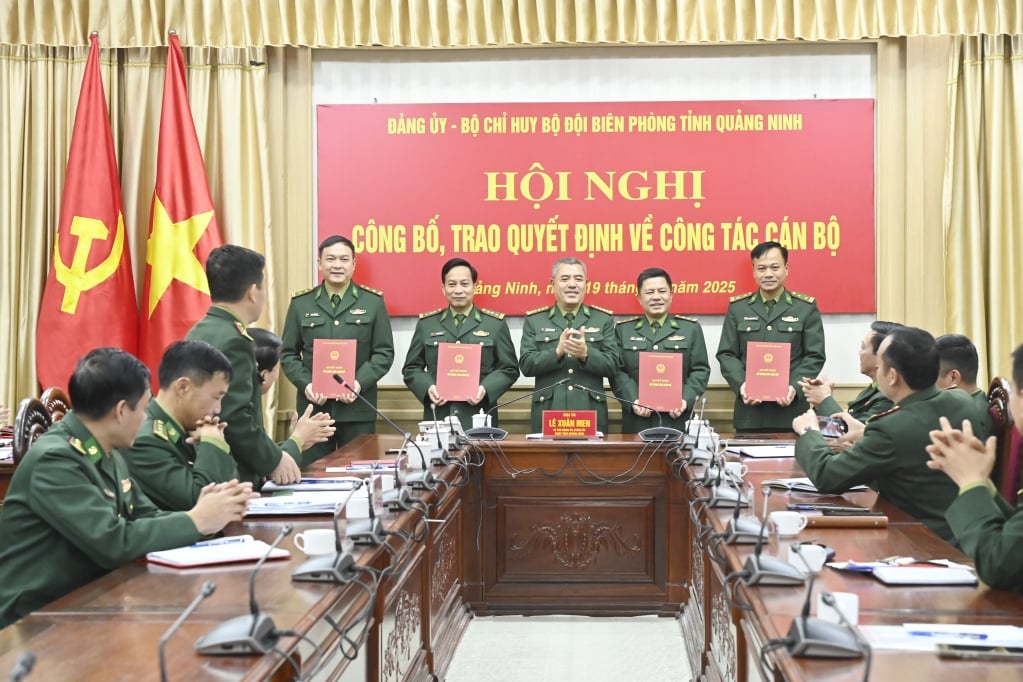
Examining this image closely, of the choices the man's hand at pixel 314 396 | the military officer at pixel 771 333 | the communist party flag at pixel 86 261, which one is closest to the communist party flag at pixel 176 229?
the communist party flag at pixel 86 261

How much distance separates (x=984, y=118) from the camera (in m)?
5.71

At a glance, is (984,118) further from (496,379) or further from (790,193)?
(496,379)

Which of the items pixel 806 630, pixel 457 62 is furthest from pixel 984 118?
pixel 806 630

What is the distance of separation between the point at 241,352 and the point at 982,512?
2079 millimetres

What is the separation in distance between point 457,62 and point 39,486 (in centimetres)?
422

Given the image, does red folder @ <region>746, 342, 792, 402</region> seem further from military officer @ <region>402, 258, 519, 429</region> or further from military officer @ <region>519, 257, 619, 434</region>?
military officer @ <region>402, 258, 519, 429</region>

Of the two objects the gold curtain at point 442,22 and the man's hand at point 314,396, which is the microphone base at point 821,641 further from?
the gold curtain at point 442,22

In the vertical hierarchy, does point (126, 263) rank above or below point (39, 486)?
above

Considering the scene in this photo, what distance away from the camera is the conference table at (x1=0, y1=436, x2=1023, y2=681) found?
1.62m

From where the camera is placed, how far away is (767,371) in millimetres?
5094

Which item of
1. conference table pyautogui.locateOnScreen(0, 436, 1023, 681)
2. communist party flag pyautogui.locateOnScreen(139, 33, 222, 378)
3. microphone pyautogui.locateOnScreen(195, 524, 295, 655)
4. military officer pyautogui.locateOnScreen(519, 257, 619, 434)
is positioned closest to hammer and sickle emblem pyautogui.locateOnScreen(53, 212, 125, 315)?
communist party flag pyautogui.locateOnScreen(139, 33, 222, 378)

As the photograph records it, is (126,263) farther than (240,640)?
Yes

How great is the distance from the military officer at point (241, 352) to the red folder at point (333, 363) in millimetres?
1588

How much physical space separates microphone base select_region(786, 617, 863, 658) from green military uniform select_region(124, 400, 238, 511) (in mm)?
1714
